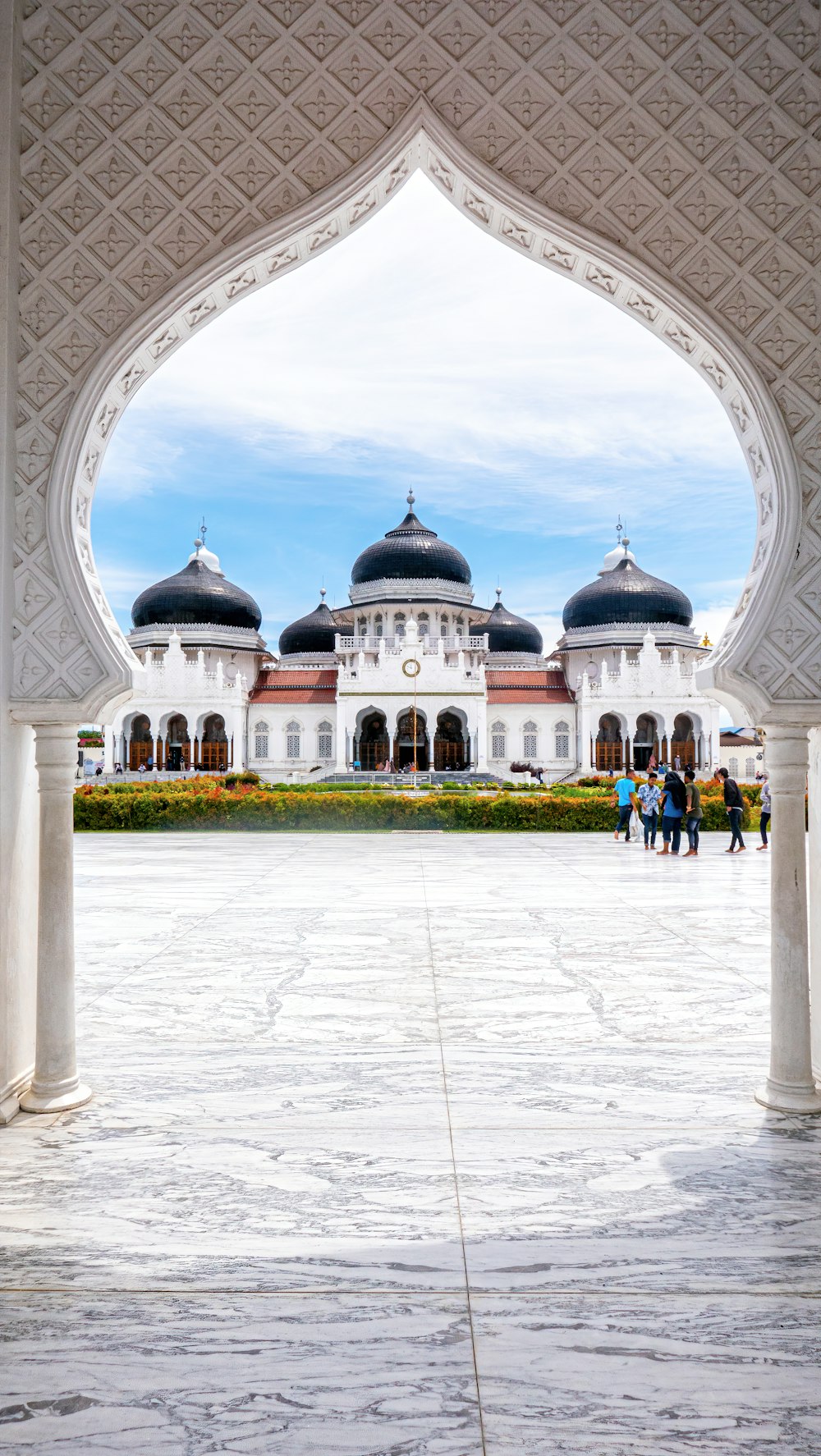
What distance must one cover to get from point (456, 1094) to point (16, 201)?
3.17 metres

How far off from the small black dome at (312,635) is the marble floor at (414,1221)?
1676 inches

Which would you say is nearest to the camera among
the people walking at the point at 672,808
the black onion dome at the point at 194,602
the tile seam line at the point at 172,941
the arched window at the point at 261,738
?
the tile seam line at the point at 172,941

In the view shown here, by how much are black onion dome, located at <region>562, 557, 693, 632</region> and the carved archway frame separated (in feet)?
131

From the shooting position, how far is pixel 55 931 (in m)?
3.23

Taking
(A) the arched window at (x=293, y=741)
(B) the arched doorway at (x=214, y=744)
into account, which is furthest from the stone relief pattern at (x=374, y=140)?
(A) the arched window at (x=293, y=741)

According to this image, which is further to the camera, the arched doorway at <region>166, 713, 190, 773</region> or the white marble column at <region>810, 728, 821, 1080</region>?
the arched doorway at <region>166, 713, 190, 773</region>

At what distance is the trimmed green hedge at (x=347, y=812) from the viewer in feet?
53.4

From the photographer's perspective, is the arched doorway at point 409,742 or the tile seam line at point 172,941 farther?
the arched doorway at point 409,742

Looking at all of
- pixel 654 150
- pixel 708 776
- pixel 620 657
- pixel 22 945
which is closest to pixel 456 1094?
pixel 22 945

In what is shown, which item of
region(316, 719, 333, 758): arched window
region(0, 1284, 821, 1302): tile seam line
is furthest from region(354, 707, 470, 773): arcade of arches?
region(0, 1284, 821, 1302): tile seam line

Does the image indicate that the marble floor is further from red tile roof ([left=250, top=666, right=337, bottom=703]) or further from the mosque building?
red tile roof ([left=250, top=666, right=337, bottom=703])

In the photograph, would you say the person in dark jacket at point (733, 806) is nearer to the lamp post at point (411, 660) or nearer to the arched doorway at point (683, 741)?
the lamp post at point (411, 660)

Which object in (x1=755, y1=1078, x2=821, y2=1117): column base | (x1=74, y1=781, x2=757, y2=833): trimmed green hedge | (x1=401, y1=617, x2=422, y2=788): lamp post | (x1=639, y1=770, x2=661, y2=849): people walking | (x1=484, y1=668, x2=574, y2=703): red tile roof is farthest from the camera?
(x1=484, y1=668, x2=574, y2=703): red tile roof

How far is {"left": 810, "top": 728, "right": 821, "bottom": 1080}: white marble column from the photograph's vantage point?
3254 mm
